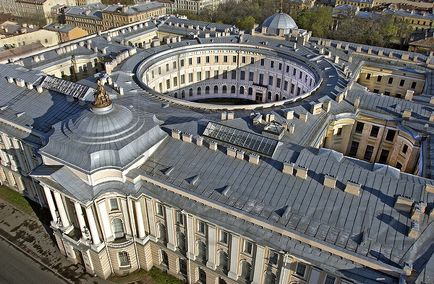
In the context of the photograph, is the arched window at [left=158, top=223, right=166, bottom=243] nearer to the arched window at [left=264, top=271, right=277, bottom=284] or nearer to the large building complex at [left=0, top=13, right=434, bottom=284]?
the large building complex at [left=0, top=13, right=434, bottom=284]

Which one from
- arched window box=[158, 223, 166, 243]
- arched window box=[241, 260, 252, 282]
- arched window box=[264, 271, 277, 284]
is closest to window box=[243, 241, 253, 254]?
arched window box=[241, 260, 252, 282]

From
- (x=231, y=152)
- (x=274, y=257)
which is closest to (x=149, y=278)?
(x=274, y=257)

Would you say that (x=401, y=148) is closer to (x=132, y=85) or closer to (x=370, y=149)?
(x=370, y=149)

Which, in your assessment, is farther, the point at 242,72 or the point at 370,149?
the point at 242,72

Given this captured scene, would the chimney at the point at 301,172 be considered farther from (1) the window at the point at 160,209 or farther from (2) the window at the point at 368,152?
(2) the window at the point at 368,152

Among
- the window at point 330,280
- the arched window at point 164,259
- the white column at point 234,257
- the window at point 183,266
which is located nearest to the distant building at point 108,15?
the arched window at point 164,259

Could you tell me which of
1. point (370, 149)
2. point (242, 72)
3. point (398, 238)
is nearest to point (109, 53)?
point (242, 72)
